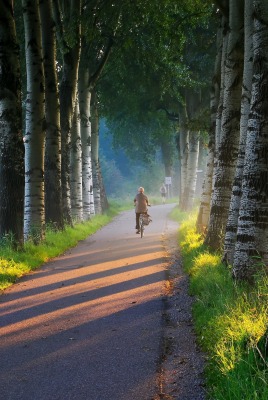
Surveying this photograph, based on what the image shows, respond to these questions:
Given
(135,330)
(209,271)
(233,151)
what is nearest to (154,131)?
(233,151)

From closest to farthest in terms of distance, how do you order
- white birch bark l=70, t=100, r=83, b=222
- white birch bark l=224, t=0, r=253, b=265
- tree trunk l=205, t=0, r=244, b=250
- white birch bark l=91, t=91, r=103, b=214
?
1. white birch bark l=224, t=0, r=253, b=265
2. tree trunk l=205, t=0, r=244, b=250
3. white birch bark l=70, t=100, r=83, b=222
4. white birch bark l=91, t=91, r=103, b=214

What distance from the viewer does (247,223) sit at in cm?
801

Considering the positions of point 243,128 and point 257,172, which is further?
point 243,128

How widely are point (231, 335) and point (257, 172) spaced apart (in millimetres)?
3098

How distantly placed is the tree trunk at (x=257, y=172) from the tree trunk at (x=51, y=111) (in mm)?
9945

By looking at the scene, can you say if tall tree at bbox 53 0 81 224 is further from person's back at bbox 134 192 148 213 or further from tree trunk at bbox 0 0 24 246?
tree trunk at bbox 0 0 24 246

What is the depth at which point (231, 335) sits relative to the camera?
18.1ft

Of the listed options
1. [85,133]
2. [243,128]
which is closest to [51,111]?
[243,128]

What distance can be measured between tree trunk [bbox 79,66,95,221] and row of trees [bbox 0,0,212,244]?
5 cm

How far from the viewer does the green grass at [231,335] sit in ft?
14.2

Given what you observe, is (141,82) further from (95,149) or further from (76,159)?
(76,159)

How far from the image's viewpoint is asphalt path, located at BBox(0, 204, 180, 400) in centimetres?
514

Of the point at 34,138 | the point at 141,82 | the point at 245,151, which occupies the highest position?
the point at 141,82

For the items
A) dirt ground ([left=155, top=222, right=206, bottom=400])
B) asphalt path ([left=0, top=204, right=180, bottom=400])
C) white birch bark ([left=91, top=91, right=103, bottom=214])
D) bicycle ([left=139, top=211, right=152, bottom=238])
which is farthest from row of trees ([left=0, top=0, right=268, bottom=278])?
white birch bark ([left=91, top=91, right=103, bottom=214])
